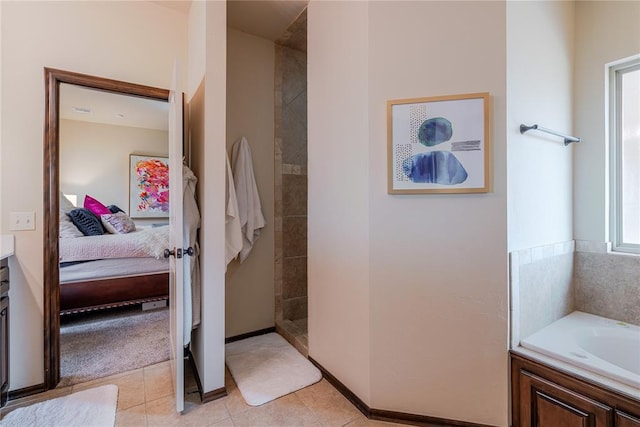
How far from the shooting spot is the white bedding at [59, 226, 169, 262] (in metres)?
2.55

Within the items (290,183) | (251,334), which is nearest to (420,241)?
(290,183)

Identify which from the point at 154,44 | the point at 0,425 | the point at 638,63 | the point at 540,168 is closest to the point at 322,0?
the point at 154,44

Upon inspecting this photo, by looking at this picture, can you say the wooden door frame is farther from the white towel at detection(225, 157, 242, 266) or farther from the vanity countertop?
the white towel at detection(225, 157, 242, 266)

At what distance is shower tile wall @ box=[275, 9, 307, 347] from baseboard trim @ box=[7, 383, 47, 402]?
5.57 ft

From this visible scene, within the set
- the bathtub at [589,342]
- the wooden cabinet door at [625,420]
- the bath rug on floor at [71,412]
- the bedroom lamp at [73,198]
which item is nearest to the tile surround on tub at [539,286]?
the bathtub at [589,342]

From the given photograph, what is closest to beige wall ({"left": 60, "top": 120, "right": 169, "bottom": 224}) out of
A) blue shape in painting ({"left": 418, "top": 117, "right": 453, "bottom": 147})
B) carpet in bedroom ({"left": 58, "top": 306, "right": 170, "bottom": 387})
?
carpet in bedroom ({"left": 58, "top": 306, "right": 170, "bottom": 387})

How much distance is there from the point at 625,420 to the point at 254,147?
2.85 metres

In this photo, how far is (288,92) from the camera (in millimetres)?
2916

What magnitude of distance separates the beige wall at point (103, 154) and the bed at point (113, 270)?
277mm

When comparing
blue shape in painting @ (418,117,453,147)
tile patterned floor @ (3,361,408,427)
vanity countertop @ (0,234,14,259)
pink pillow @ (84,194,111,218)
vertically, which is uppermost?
blue shape in painting @ (418,117,453,147)

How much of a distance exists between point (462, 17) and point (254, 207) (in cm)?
198

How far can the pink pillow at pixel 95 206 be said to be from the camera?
2576 millimetres

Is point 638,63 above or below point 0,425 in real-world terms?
above

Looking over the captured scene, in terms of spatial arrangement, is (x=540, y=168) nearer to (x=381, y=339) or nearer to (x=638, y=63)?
(x=638, y=63)
